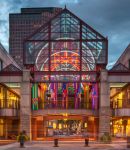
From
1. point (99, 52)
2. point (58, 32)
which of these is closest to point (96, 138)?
point (99, 52)

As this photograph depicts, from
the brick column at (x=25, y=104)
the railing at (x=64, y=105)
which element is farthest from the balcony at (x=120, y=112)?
the brick column at (x=25, y=104)

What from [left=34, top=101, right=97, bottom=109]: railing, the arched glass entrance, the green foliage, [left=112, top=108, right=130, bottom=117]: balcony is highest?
the arched glass entrance

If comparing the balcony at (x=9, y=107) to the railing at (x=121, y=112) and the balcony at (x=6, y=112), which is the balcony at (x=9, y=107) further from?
the railing at (x=121, y=112)

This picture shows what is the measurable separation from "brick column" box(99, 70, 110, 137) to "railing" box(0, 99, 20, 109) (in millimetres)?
14567

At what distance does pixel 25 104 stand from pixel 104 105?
12.8 m

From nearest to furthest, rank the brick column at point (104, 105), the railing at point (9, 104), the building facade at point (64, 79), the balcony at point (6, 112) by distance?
the brick column at point (104, 105) → the balcony at point (6, 112) → the building facade at point (64, 79) → the railing at point (9, 104)

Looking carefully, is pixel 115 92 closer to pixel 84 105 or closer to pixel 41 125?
pixel 84 105

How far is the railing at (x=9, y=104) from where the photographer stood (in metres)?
65.7

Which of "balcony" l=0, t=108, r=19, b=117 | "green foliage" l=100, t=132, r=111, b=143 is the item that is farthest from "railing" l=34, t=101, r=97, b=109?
"green foliage" l=100, t=132, r=111, b=143

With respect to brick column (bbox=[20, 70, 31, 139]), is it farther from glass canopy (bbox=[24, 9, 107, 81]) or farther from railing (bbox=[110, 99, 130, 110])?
railing (bbox=[110, 99, 130, 110])

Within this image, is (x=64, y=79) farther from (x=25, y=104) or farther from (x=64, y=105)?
(x=25, y=104)

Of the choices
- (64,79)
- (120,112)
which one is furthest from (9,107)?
(120,112)

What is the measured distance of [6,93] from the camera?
234ft

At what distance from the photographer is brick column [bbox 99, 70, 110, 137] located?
62.5m
